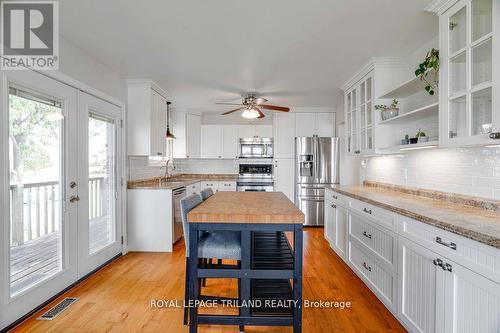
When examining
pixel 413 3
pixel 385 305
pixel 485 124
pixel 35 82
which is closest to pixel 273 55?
pixel 413 3

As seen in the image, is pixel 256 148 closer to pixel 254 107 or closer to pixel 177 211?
pixel 254 107

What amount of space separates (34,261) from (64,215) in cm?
47

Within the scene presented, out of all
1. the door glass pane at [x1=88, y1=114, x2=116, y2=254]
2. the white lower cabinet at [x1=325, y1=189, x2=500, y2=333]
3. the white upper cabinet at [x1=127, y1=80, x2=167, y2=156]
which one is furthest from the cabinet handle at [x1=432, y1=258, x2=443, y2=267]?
the white upper cabinet at [x1=127, y1=80, x2=167, y2=156]

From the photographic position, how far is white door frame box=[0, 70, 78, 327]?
1952 mm

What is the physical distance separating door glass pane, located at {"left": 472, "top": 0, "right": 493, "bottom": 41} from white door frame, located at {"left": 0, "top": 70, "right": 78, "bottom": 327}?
10.6 ft

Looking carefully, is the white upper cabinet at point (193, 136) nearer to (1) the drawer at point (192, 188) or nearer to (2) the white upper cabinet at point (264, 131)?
(1) the drawer at point (192, 188)

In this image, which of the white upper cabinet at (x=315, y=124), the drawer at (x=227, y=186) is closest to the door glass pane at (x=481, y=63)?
the white upper cabinet at (x=315, y=124)

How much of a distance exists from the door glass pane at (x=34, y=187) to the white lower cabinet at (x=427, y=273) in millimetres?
2876

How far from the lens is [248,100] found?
432 cm

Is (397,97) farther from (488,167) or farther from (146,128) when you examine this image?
(146,128)

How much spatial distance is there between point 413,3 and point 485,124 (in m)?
1.03

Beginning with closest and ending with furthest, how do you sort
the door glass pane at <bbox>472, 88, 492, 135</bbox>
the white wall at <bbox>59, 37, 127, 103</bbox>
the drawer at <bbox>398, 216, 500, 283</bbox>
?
the drawer at <bbox>398, 216, 500, 283</bbox>, the door glass pane at <bbox>472, 88, 492, 135</bbox>, the white wall at <bbox>59, 37, 127, 103</bbox>

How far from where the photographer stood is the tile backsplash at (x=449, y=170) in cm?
191

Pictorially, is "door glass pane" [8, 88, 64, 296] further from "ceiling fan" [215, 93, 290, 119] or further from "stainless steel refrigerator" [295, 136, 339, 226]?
"stainless steel refrigerator" [295, 136, 339, 226]
